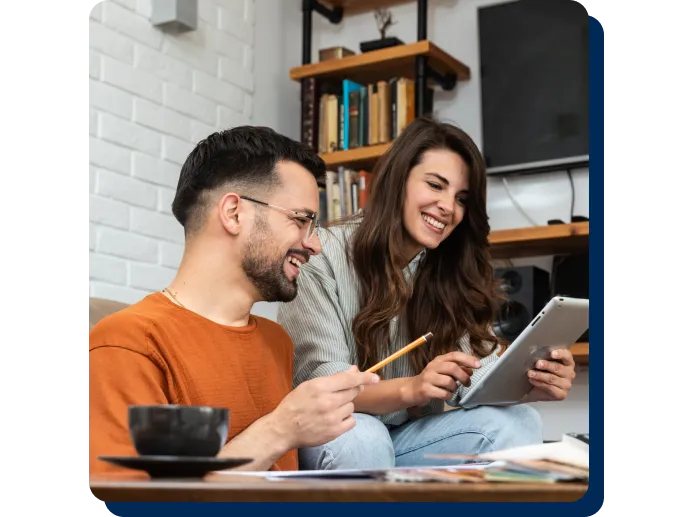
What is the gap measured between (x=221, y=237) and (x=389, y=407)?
429 mm

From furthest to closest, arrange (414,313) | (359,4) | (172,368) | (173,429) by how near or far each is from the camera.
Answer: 1. (359,4)
2. (414,313)
3. (172,368)
4. (173,429)

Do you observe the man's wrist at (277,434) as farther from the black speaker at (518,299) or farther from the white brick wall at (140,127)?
the black speaker at (518,299)

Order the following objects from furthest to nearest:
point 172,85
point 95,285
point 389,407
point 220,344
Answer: point 172,85
point 95,285
point 389,407
point 220,344

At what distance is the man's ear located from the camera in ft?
4.29

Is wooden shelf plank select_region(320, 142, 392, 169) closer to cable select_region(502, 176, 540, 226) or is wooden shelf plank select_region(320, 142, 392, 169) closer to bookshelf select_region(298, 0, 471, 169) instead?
bookshelf select_region(298, 0, 471, 169)

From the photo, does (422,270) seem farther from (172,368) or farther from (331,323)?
(172,368)

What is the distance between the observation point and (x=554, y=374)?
1540mm

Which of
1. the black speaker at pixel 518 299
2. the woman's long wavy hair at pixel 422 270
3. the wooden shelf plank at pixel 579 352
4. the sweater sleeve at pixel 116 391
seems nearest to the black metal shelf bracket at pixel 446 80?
Result: the black speaker at pixel 518 299

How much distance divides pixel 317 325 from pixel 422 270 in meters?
0.34

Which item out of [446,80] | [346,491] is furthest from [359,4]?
[346,491]

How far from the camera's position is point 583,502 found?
62 cm
